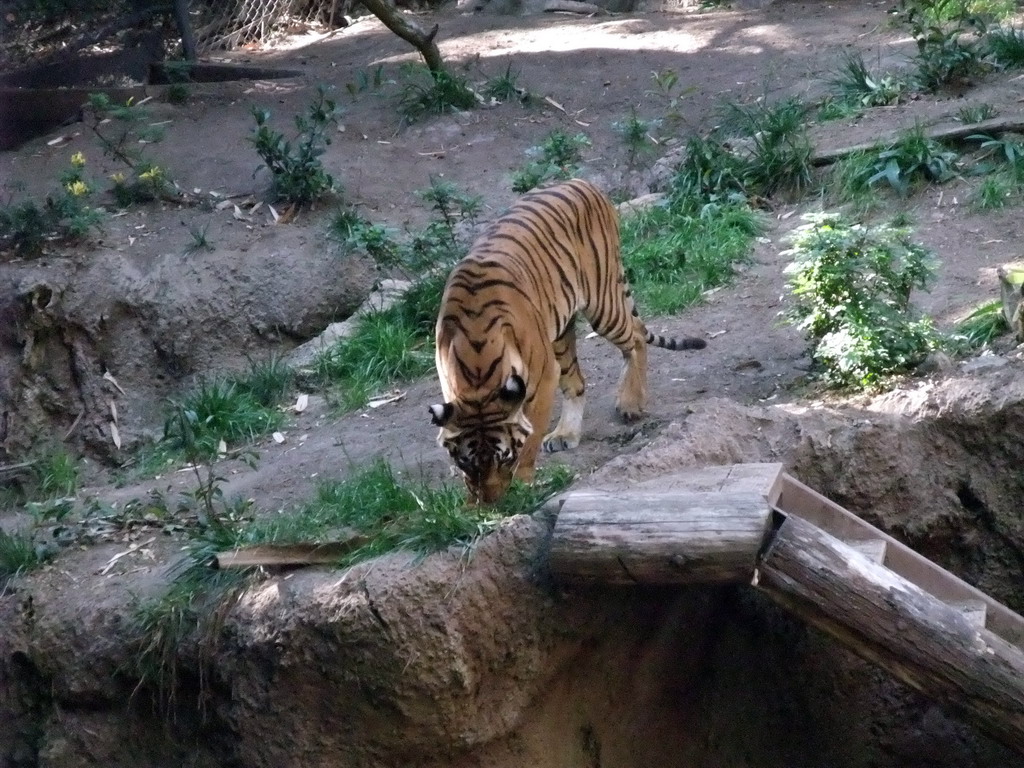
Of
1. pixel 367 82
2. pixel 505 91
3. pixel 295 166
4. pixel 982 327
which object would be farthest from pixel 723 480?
pixel 367 82

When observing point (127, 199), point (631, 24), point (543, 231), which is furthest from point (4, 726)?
point (631, 24)

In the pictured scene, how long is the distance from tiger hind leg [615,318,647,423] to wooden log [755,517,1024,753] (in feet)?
7.30

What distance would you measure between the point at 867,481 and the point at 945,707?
1397 mm

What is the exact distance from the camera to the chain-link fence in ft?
30.9

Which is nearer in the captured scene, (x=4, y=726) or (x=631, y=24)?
(x=4, y=726)

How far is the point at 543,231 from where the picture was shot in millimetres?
5836

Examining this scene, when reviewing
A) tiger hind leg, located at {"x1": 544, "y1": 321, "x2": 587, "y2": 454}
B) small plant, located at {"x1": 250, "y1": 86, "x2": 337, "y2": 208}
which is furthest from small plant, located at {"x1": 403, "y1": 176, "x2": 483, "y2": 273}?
tiger hind leg, located at {"x1": 544, "y1": 321, "x2": 587, "y2": 454}

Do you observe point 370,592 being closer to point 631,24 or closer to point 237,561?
point 237,561

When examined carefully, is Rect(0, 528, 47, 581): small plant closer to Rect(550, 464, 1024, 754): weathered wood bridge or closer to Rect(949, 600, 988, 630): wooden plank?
Rect(550, 464, 1024, 754): weathered wood bridge

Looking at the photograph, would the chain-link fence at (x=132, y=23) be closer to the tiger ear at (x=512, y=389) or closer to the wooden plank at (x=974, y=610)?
the tiger ear at (x=512, y=389)

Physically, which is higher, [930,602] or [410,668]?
[930,602]

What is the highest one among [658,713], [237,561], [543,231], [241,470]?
[543,231]

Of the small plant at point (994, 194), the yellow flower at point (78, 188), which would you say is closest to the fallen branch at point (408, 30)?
the yellow flower at point (78, 188)

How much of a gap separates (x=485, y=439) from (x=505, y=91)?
259 inches
